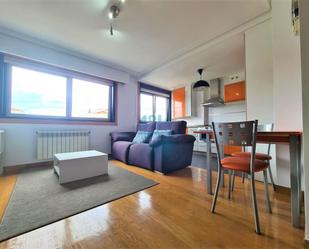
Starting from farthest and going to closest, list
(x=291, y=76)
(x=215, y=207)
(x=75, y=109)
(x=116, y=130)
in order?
(x=116, y=130) < (x=75, y=109) < (x=291, y=76) < (x=215, y=207)

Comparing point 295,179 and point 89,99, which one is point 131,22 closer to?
point 89,99

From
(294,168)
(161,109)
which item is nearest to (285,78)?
(294,168)

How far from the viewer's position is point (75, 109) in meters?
3.56

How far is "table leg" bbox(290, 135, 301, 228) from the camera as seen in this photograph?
1.15m

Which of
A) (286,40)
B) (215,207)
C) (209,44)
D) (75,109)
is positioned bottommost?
(215,207)

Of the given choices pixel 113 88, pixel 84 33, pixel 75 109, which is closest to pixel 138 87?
pixel 113 88

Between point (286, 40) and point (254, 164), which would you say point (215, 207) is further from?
point (286, 40)

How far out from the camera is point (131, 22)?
7.55 ft

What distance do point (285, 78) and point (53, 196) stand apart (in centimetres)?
302

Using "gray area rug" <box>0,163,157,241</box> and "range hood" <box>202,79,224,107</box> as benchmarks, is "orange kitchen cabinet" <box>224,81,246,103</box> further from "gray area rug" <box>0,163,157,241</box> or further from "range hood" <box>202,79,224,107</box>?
"gray area rug" <box>0,163,157,241</box>

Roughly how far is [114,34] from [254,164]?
2.81 m

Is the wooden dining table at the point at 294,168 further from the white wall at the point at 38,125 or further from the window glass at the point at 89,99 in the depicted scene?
the window glass at the point at 89,99

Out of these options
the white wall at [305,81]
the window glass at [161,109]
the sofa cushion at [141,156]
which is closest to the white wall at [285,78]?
the white wall at [305,81]

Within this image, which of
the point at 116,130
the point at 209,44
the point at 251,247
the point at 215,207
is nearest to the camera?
the point at 251,247
